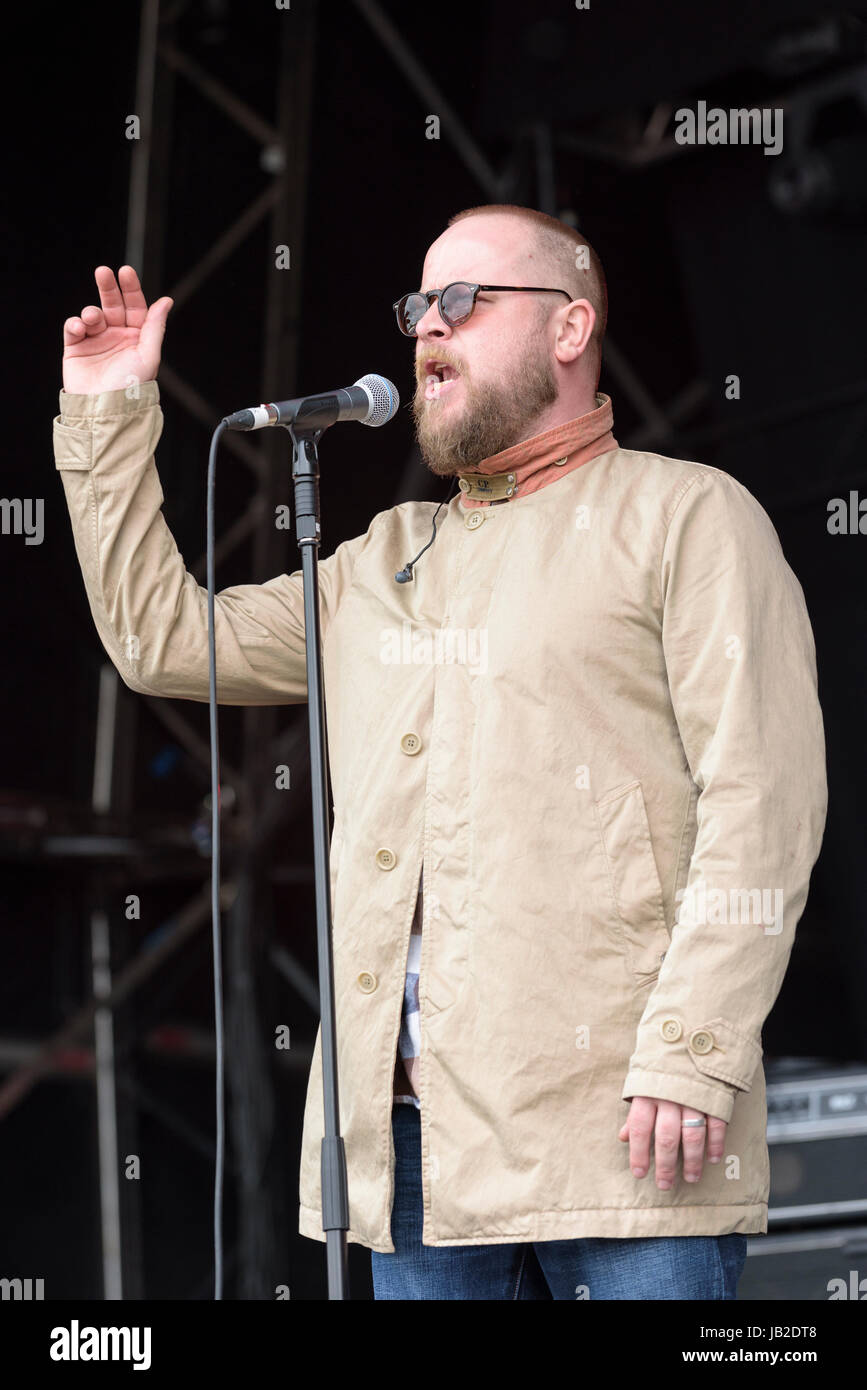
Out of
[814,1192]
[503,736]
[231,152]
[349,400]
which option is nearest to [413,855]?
[503,736]

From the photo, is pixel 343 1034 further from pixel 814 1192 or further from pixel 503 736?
pixel 814 1192

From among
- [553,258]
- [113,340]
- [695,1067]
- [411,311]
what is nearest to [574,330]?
[553,258]

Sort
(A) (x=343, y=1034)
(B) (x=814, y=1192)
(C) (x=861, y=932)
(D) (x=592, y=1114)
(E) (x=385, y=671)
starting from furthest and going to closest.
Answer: (C) (x=861, y=932)
(B) (x=814, y=1192)
(E) (x=385, y=671)
(A) (x=343, y=1034)
(D) (x=592, y=1114)

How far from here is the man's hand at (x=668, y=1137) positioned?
63.5 inches

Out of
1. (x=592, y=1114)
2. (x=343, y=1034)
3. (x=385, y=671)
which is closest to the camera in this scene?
(x=592, y=1114)

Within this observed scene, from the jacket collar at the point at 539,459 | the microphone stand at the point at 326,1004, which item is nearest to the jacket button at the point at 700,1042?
the microphone stand at the point at 326,1004

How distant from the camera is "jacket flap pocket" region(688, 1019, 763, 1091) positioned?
1.62 metres

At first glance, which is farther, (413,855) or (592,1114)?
(413,855)

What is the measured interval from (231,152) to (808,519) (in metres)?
1.70

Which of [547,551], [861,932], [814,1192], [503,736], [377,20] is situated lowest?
[814,1192]

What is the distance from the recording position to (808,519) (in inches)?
157

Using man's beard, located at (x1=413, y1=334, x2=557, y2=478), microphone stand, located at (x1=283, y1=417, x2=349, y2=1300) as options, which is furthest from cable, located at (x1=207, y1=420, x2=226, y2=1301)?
man's beard, located at (x1=413, y1=334, x2=557, y2=478)

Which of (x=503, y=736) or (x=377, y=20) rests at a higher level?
(x=377, y=20)

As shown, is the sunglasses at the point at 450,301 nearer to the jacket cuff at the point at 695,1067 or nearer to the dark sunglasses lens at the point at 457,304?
the dark sunglasses lens at the point at 457,304
